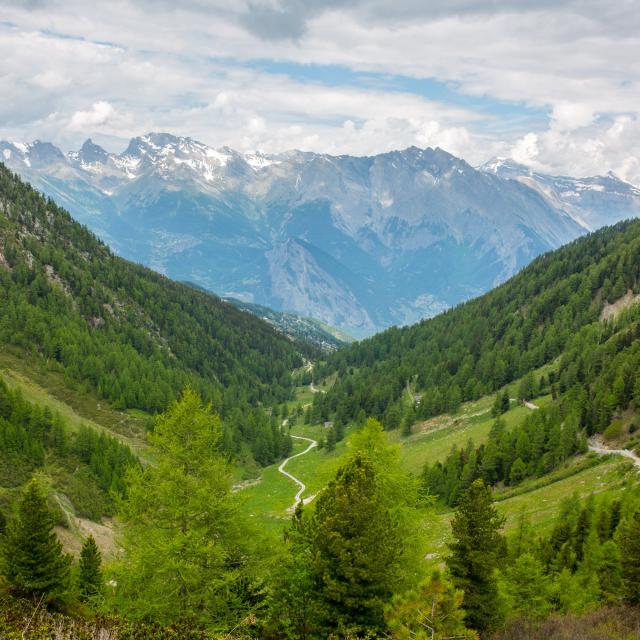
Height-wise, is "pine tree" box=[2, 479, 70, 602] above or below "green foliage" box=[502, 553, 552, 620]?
above

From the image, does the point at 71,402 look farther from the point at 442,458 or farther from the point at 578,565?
the point at 578,565

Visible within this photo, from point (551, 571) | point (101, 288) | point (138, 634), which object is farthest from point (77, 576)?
point (101, 288)

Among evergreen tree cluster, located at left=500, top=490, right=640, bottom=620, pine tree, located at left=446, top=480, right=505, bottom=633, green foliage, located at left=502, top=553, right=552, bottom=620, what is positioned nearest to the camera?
pine tree, located at left=446, top=480, right=505, bottom=633

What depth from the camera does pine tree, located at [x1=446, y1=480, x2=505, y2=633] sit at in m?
26.6

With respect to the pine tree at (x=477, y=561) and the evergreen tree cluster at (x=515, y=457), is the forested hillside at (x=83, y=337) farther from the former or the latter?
the pine tree at (x=477, y=561)

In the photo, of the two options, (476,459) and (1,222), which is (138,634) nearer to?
(476,459)

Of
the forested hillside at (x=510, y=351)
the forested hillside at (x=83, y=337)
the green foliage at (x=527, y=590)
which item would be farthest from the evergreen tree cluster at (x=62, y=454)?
the forested hillside at (x=510, y=351)

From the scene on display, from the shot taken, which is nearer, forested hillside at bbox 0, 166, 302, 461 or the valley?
the valley

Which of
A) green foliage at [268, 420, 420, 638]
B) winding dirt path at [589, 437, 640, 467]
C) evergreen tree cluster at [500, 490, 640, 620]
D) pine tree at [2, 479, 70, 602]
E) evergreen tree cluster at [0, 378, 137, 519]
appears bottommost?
evergreen tree cluster at [0, 378, 137, 519]

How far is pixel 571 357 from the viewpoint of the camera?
13025 cm

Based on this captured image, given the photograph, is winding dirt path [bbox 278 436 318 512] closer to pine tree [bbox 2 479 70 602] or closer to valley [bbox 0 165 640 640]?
valley [bbox 0 165 640 640]

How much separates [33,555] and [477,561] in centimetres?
2540

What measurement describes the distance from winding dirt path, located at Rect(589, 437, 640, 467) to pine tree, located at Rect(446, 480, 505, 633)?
49327 mm

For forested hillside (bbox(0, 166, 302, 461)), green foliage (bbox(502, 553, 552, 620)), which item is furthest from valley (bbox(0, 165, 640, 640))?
forested hillside (bbox(0, 166, 302, 461))
